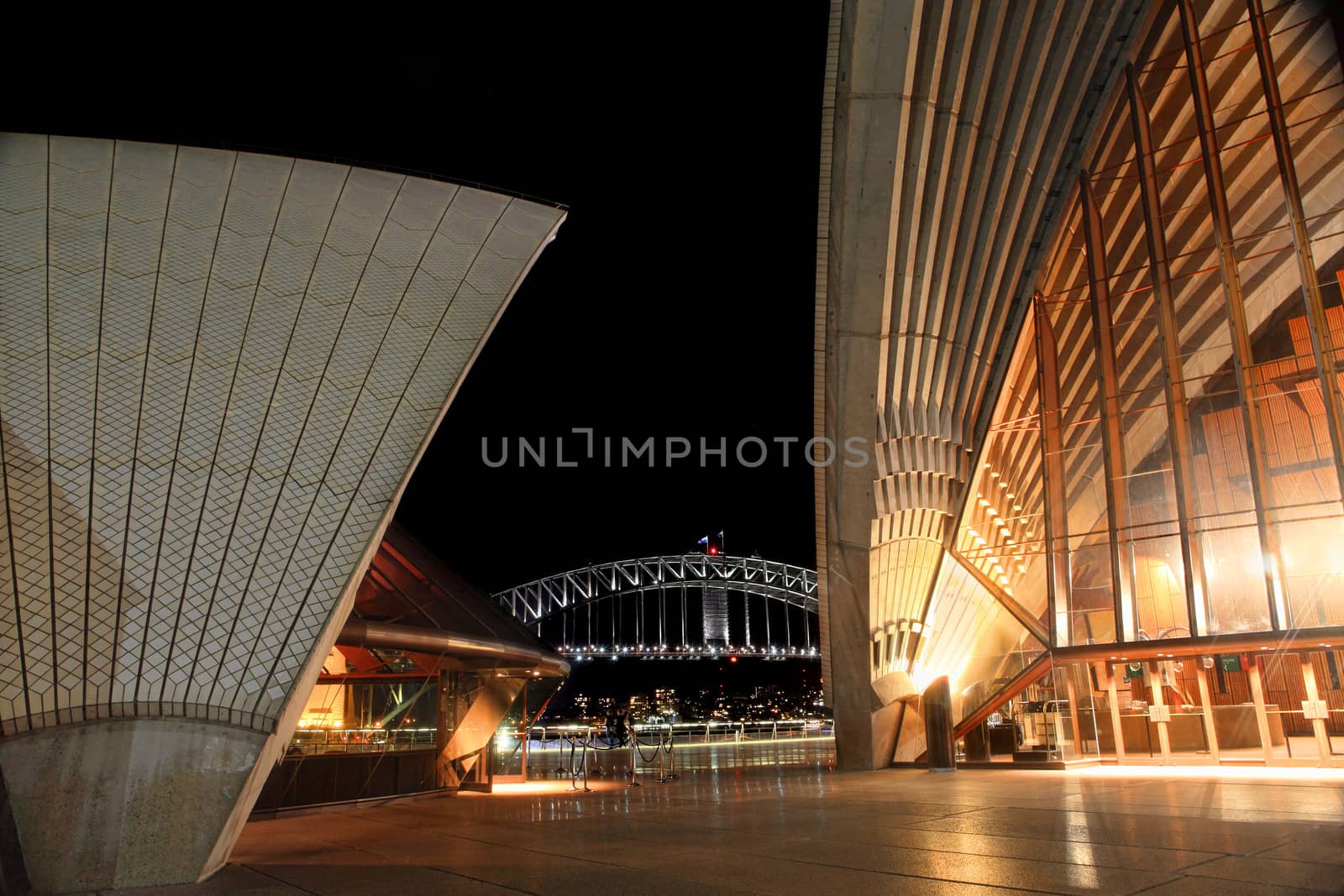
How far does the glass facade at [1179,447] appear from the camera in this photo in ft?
56.1

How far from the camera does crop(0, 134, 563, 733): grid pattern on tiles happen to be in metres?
7.56

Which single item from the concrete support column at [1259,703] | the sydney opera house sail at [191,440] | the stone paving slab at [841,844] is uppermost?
Answer: the sydney opera house sail at [191,440]

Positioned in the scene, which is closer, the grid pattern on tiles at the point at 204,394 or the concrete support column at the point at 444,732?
the grid pattern on tiles at the point at 204,394

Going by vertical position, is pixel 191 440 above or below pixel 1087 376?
below

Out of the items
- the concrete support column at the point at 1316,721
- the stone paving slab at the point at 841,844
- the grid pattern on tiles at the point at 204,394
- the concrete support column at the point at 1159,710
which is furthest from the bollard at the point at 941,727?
the grid pattern on tiles at the point at 204,394

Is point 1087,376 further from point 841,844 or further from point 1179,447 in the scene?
point 841,844

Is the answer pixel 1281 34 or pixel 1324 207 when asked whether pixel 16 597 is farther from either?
pixel 1281 34

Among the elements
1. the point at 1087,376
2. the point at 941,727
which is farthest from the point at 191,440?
the point at 1087,376

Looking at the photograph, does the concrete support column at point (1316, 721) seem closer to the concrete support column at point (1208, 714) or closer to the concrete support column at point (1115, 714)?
the concrete support column at point (1208, 714)

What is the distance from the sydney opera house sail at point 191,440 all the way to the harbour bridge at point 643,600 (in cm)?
8748

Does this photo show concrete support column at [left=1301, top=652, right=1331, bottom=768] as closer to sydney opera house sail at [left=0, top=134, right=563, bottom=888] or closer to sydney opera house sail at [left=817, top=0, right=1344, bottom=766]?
sydney opera house sail at [left=817, top=0, right=1344, bottom=766]

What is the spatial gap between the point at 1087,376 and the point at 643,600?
92227 mm

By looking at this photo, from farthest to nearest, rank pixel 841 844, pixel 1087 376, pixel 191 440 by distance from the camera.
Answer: pixel 1087 376 < pixel 191 440 < pixel 841 844

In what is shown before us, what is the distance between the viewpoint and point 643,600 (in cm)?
11038
